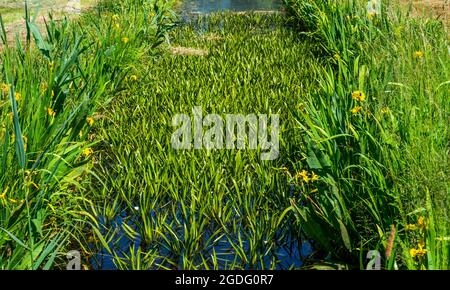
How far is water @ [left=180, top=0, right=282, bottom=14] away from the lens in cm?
1153

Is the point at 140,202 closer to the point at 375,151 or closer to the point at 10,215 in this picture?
the point at 10,215

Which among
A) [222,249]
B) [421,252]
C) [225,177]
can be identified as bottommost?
[222,249]

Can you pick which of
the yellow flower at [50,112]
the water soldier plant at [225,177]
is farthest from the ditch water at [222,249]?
the yellow flower at [50,112]

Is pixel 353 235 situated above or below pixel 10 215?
below

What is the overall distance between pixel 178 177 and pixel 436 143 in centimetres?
140

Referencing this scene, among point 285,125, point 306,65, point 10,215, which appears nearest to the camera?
point 10,215

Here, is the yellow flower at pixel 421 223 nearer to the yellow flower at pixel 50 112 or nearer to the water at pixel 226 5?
the yellow flower at pixel 50 112

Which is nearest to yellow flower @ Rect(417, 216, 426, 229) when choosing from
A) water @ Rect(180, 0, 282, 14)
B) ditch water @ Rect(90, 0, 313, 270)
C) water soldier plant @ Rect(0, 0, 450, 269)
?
water soldier plant @ Rect(0, 0, 450, 269)

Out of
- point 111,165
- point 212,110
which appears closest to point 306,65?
point 212,110

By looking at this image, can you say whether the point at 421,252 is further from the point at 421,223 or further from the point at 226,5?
the point at 226,5

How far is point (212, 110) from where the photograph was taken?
4.30m

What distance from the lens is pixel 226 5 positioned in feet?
40.9

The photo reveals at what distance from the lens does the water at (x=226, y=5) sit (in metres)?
11.5

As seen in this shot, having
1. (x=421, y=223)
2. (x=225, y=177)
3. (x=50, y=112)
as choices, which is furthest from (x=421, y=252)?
(x=50, y=112)
